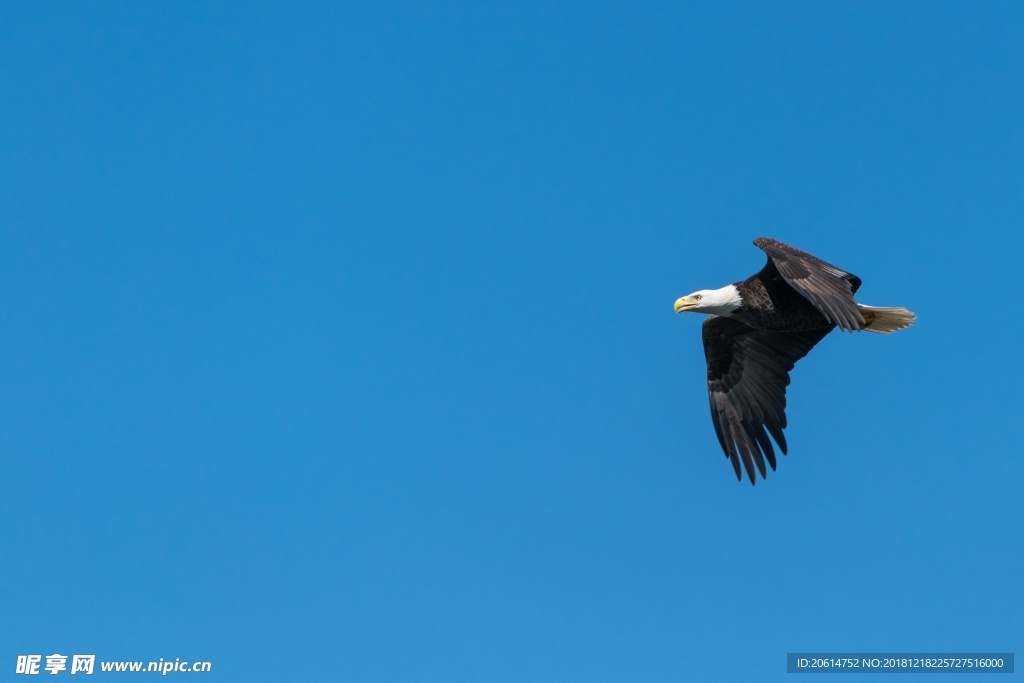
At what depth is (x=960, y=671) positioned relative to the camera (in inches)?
609

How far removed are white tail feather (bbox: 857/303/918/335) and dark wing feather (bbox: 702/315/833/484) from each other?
463 millimetres

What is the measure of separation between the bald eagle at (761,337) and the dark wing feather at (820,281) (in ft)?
0.05

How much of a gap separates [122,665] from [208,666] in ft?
3.38

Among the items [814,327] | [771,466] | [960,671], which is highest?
[814,327]

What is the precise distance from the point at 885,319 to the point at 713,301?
1.97 metres

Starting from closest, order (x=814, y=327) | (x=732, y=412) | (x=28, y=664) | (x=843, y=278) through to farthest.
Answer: (x=843, y=278), (x=814, y=327), (x=732, y=412), (x=28, y=664)

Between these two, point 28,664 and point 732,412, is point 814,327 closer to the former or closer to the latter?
point 732,412

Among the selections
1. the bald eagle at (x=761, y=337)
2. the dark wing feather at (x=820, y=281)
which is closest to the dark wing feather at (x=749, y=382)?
the bald eagle at (x=761, y=337)

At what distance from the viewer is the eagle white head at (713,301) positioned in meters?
14.5

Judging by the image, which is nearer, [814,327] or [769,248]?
[769,248]

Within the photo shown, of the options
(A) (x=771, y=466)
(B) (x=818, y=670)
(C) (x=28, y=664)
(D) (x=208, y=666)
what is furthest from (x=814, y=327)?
(C) (x=28, y=664)

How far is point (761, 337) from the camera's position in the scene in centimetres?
1579

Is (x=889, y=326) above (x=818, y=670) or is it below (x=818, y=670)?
above

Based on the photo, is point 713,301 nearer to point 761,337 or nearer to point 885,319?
point 761,337
